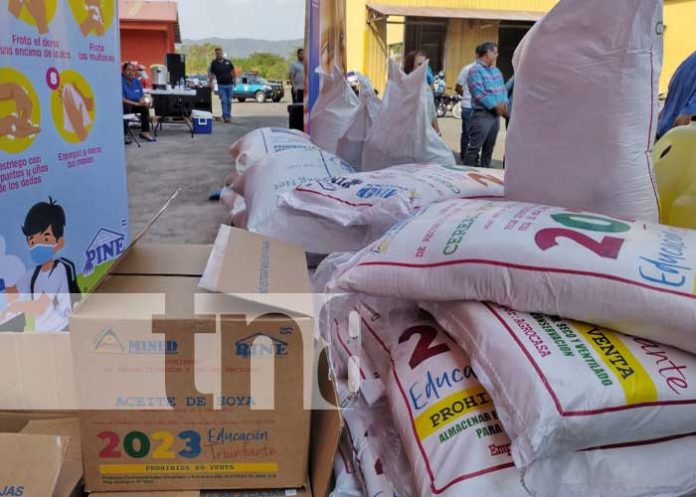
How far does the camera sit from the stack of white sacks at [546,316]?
39.5 inches

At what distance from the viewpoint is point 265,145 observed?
2943 mm

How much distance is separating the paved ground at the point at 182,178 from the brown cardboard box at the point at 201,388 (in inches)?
101

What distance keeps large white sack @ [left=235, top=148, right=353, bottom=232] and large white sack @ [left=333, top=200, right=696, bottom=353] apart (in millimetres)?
764

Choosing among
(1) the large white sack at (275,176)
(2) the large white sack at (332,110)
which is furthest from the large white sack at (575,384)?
(2) the large white sack at (332,110)

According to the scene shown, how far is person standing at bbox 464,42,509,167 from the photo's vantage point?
14.6ft

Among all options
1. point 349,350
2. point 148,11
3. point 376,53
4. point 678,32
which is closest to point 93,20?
point 349,350

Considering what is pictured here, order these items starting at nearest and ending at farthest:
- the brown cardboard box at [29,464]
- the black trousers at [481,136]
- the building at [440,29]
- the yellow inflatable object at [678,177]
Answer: the brown cardboard box at [29,464], the yellow inflatable object at [678,177], the black trousers at [481,136], the building at [440,29]

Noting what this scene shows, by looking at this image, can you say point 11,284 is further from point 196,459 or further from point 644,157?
point 644,157

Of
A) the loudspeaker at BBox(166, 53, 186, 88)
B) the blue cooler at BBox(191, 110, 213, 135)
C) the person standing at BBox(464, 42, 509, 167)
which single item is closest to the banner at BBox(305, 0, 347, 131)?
the person standing at BBox(464, 42, 509, 167)

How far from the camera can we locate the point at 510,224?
121cm

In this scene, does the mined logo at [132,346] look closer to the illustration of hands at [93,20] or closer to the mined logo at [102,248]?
the mined logo at [102,248]

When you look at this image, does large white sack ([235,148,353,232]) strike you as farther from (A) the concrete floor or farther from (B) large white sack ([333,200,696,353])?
(A) the concrete floor

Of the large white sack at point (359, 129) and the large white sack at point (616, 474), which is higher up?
the large white sack at point (359, 129)

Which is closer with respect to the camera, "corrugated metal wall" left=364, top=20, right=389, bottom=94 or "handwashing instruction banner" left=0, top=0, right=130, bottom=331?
"handwashing instruction banner" left=0, top=0, right=130, bottom=331
